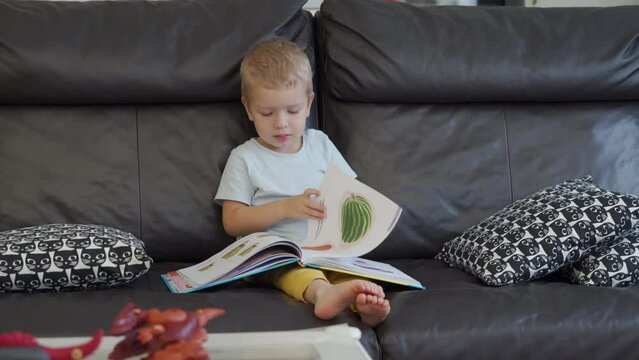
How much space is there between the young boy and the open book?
49 mm

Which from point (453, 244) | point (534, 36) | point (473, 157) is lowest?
point (453, 244)

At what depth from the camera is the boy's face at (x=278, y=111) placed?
1.84 meters

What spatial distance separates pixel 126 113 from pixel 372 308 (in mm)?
924

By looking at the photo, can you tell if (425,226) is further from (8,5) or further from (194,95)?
(8,5)

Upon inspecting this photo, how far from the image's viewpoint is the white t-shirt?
6.22 ft

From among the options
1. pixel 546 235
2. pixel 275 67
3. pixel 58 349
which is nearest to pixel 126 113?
pixel 275 67

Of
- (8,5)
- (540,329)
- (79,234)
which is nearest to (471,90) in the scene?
(540,329)

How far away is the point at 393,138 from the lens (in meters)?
2.07

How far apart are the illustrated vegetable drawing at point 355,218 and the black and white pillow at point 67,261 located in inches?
16.2

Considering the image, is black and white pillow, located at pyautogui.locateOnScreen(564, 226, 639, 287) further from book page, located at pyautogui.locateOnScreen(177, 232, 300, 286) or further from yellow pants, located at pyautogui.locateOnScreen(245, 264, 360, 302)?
book page, located at pyautogui.locateOnScreen(177, 232, 300, 286)

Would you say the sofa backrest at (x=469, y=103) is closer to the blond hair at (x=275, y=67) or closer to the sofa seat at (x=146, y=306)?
the blond hair at (x=275, y=67)

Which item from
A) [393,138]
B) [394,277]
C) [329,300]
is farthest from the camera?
[393,138]

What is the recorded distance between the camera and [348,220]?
170cm

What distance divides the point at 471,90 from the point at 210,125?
0.67 metres
